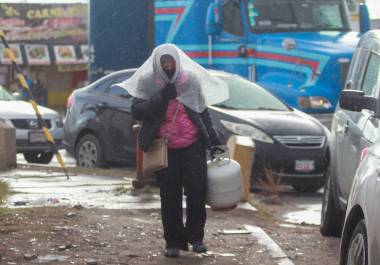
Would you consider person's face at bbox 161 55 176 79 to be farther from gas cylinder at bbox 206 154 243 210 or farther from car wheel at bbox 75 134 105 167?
car wheel at bbox 75 134 105 167

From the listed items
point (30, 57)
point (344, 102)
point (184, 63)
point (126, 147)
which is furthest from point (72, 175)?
point (30, 57)

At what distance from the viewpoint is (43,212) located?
34.5 feet

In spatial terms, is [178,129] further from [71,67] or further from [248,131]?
[71,67]

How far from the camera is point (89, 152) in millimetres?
16141

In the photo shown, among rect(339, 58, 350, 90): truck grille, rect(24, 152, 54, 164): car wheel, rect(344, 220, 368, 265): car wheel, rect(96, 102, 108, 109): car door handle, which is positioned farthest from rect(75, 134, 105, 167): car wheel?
rect(344, 220, 368, 265): car wheel

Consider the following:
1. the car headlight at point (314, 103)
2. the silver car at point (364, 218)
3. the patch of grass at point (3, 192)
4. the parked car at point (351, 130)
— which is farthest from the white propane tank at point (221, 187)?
the car headlight at point (314, 103)

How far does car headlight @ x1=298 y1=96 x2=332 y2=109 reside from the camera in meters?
16.8

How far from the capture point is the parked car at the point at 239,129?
1408 centimetres

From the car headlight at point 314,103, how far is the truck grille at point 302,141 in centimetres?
231

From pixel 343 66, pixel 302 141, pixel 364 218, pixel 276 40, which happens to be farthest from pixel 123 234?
pixel 276 40

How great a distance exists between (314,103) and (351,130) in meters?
7.57

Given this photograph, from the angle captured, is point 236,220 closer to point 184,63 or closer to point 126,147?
point 184,63

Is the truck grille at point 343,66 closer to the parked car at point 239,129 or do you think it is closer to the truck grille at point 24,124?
the parked car at point 239,129

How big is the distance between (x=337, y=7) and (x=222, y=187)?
1045 centimetres
